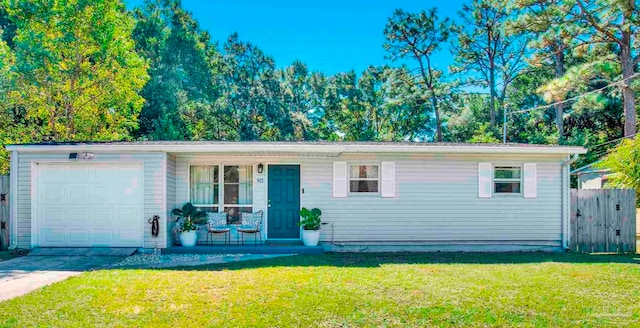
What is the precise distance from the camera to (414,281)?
6766mm

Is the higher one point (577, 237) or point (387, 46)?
point (387, 46)

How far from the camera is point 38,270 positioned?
7.54 meters

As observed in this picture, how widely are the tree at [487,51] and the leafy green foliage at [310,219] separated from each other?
18.4m

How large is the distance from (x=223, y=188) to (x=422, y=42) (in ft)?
63.2

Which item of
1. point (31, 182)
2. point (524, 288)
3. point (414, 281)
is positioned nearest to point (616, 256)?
point (524, 288)

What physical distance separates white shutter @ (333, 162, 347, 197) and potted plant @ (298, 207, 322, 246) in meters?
0.69

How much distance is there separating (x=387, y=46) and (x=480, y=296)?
2263cm

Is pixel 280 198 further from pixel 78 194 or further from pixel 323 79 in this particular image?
pixel 323 79

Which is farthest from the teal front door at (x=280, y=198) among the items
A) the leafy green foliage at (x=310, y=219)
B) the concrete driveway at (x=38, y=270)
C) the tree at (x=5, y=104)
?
the tree at (x=5, y=104)

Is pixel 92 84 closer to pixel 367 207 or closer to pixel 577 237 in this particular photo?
pixel 367 207

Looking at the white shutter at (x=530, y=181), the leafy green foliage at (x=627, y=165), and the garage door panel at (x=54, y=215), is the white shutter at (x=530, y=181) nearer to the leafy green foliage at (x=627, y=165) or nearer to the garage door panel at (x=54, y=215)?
the leafy green foliage at (x=627, y=165)

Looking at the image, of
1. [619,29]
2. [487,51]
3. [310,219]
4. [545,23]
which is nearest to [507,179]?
[310,219]

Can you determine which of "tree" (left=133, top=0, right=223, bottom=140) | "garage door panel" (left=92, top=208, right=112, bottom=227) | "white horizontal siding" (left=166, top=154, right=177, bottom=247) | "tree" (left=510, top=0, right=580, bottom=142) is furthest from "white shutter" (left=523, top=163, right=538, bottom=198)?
"tree" (left=133, top=0, right=223, bottom=140)

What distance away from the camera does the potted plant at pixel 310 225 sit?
9.74 m
